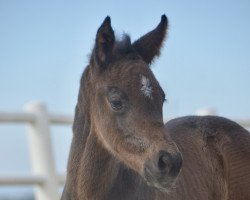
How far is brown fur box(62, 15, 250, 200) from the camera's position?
20.1ft

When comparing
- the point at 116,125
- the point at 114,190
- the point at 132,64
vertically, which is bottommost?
the point at 114,190

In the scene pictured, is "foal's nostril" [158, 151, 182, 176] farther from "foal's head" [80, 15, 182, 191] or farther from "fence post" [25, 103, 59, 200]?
"fence post" [25, 103, 59, 200]

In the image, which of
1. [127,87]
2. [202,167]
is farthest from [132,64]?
[202,167]

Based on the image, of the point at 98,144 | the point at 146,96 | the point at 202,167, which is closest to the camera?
the point at 146,96

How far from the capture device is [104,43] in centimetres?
659

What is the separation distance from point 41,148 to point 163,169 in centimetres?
387

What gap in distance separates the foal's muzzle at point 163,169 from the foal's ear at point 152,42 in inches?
44.8

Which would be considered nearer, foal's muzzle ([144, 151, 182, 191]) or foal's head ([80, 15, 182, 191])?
foal's muzzle ([144, 151, 182, 191])

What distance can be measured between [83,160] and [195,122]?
143 centimetres

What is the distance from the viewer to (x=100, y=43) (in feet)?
21.6

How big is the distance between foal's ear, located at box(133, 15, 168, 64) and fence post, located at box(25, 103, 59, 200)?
294 centimetres

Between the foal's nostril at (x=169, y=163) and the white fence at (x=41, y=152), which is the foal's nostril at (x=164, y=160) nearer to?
the foal's nostril at (x=169, y=163)

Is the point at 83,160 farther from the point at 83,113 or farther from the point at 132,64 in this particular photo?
Result: the point at 132,64

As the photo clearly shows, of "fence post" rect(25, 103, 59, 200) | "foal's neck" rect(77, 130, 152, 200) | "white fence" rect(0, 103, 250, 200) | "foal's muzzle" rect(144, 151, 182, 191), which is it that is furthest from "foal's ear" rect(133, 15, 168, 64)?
"fence post" rect(25, 103, 59, 200)
